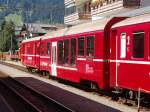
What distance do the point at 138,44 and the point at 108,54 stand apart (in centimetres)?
325

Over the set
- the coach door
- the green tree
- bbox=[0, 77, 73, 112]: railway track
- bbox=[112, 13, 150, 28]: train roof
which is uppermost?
the green tree

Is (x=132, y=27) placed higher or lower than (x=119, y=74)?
higher

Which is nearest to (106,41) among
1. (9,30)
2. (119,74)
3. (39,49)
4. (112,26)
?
(112,26)

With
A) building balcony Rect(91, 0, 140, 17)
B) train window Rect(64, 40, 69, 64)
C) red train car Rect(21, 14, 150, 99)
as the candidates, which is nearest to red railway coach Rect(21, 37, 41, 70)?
building balcony Rect(91, 0, 140, 17)

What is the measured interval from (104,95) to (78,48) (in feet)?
8.80

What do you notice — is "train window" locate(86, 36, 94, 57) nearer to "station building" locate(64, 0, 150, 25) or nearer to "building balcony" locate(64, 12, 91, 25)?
"station building" locate(64, 0, 150, 25)

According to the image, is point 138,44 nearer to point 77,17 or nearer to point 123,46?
point 123,46

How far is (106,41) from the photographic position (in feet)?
59.7

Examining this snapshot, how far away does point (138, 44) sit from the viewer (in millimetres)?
15086

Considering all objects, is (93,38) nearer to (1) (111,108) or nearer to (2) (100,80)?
(2) (100,80)

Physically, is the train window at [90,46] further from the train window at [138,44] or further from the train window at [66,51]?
the train window at [138,44]

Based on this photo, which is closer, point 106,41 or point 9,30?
point 106,41

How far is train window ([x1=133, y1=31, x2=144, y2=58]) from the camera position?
1481 centimetres

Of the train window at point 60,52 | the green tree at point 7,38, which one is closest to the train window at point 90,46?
the train window at point 60,52
